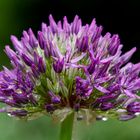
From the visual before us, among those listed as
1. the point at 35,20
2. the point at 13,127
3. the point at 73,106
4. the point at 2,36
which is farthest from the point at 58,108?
the point at 35,20

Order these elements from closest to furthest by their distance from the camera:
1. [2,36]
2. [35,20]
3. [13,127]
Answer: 1. [13,127]
2. [2,36]
3. [35,20]

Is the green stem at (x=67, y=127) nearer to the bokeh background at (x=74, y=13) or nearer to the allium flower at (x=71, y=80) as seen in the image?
the allium flower at (x=71, y=80)

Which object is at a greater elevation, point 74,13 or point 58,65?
point 74,13

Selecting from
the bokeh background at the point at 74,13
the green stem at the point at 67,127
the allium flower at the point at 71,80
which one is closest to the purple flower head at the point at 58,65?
the allium flower at the point at 71,80

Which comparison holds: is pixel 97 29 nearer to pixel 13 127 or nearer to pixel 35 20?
pixel 13 127

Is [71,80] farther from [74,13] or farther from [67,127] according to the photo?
[74,13]

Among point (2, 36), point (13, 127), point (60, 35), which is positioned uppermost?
point (2, 36)

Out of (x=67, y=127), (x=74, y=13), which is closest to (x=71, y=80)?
(x=67, y=127)

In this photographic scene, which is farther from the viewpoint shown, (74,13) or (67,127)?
(74,13)
